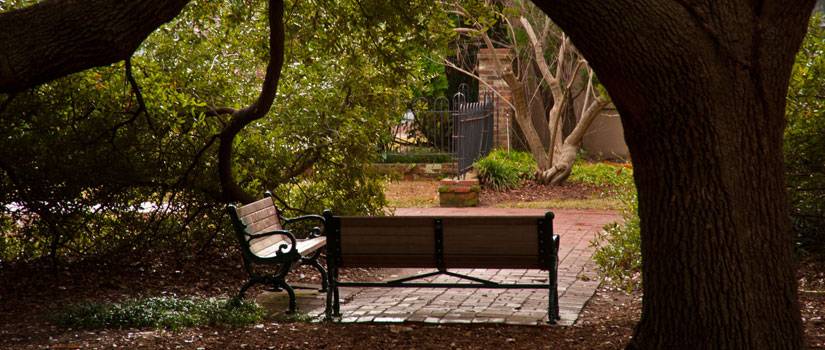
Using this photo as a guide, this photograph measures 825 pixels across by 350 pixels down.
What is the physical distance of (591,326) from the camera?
6973 mm

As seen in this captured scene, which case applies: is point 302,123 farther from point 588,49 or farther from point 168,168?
point 588,49

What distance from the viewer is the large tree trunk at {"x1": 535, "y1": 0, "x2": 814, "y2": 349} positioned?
194 inches

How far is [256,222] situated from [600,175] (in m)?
11.8

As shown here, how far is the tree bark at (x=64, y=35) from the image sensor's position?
495 centimetres

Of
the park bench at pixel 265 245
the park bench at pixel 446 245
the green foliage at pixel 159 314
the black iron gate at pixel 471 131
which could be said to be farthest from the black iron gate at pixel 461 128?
the green foliage at pixel 159 314

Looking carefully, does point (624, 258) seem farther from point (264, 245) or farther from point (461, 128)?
point (461, 128)

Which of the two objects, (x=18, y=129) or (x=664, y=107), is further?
(x=18, y=129)

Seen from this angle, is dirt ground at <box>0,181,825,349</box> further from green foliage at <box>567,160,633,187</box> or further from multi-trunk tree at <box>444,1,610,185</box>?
green foliage at <box>567,160,633,187</box>

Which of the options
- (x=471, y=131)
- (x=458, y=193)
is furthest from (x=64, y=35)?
(x=471, y=131)

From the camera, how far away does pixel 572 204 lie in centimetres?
1558

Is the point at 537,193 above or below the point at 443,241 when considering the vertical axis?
below

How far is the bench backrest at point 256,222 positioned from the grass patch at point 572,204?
23.9 feet

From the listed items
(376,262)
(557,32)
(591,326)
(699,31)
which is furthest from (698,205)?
(557,32)

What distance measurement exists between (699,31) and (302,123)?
19.3 feet
